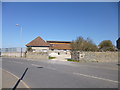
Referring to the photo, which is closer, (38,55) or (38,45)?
(38,55)

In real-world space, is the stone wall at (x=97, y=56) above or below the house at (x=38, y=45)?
below

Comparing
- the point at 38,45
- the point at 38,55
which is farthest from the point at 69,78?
the point at 38,45

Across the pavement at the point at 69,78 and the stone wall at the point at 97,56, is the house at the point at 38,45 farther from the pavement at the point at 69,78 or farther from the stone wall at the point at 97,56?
the pavement at the point at 69,78

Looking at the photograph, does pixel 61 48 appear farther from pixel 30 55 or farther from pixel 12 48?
pixel 30 55

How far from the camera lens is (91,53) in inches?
1172

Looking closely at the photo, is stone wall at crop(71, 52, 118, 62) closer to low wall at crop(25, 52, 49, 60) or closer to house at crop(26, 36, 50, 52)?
low wall at crop(25, 52, 49, 60)

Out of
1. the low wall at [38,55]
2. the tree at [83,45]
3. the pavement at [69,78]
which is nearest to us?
the pavement at [69,78]

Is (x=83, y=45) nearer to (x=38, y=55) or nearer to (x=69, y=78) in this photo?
(x=38, y=55)

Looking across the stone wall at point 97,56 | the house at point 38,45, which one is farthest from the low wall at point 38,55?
the house at point 38,45

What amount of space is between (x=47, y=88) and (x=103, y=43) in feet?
→ 278

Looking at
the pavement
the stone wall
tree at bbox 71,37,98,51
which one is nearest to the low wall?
tree at bbox 71,37,98,51

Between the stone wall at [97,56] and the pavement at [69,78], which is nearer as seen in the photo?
the pavement at [69,78]

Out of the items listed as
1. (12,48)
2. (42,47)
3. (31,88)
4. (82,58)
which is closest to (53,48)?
(42,47)

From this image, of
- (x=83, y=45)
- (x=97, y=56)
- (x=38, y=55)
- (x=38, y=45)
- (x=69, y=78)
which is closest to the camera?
(x=69, y=78)
